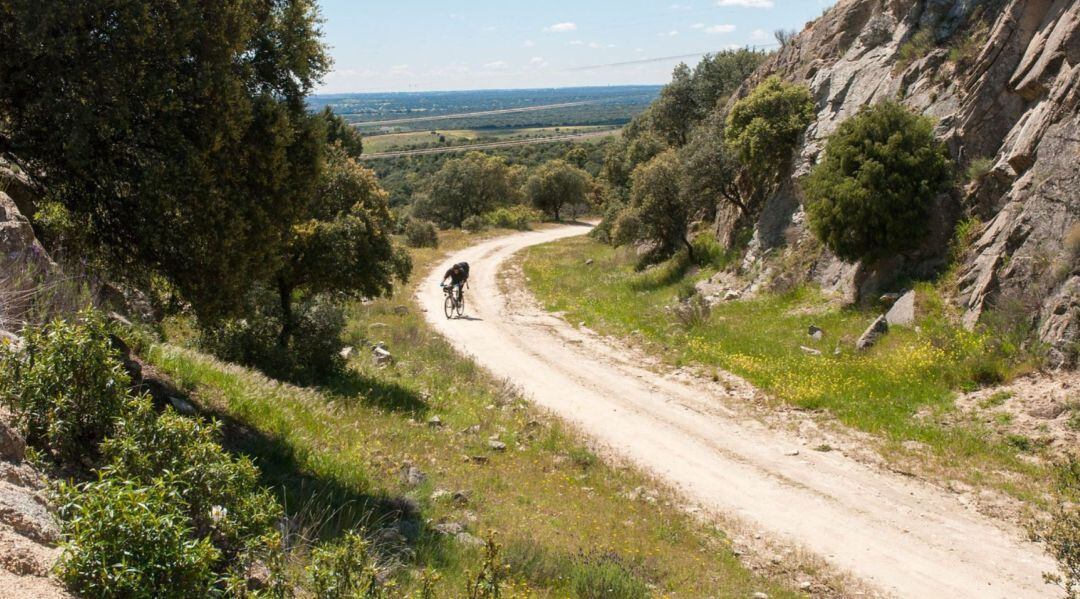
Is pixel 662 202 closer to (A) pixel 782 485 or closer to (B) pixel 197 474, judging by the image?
(A) pixel 782 485

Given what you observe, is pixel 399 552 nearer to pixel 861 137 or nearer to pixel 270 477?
pixel 270 477

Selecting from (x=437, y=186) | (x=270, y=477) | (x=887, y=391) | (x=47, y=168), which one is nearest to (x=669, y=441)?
(x=887, y=391)

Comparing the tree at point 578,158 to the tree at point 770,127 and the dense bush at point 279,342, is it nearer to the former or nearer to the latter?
the tree at point 770,127

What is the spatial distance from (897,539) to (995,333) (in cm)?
637

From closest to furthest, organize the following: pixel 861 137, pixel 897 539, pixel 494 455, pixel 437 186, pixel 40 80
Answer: pixel 40 80 → pixel 897 539 → pixel 494 455 → pixel 861 137 → pixel 437 186

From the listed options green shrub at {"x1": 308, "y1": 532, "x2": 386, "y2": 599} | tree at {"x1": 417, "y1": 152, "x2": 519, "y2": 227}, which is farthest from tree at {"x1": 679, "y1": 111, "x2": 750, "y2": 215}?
tree at {"x1": 417, "y1": 152, "x2": 519, "y2": 227}

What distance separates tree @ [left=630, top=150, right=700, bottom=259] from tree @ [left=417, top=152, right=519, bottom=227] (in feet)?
140

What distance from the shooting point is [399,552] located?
23.2ft

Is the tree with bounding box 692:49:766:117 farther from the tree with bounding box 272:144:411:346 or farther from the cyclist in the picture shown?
the tree with bounding box 272:144:411:346

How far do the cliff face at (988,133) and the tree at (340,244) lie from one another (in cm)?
1250

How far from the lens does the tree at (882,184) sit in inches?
680

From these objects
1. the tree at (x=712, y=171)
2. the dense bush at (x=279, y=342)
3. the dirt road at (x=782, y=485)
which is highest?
the tree at (x=712, y=171)

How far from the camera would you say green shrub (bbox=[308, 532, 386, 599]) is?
449cm

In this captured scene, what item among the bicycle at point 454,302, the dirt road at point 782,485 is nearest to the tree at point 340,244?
the dirt road at point 782,485
